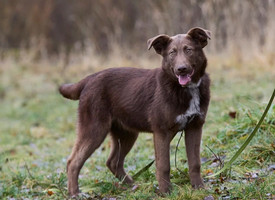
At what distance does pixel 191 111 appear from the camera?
4465mm

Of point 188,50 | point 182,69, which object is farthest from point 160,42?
point 182,69

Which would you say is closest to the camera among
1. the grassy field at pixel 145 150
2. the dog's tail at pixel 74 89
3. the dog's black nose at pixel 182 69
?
the dog's black nose at pixel 182 69

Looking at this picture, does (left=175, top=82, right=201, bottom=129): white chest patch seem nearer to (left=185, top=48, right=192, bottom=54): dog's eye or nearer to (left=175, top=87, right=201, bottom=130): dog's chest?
(left=175, top=87, right=201, bottom=130): dog's chest

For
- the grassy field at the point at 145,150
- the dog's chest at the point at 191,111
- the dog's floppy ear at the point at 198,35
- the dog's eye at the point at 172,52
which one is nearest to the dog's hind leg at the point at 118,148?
the grassy field at the point at 145,150

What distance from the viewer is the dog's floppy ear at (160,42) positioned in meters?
4.51

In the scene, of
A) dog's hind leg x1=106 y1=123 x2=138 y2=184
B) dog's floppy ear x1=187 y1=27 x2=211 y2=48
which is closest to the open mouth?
dog's floppy ear x1=187 y1=27 x2=211 y2=48

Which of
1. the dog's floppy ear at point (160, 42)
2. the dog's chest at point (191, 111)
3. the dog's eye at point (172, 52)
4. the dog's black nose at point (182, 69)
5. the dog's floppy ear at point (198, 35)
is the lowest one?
the dog's chest at point (191, 111)

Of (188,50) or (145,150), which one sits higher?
(188,50)

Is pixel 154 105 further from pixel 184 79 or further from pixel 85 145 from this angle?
pixel 85 145

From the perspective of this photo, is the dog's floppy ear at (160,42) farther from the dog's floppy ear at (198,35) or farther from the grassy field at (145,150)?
the grassy field at (145,150)

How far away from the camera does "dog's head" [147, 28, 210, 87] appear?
426 cm

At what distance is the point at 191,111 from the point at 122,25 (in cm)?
1260

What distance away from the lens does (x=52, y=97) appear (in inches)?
509

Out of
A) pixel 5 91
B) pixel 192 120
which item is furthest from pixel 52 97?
pixel 192 120
